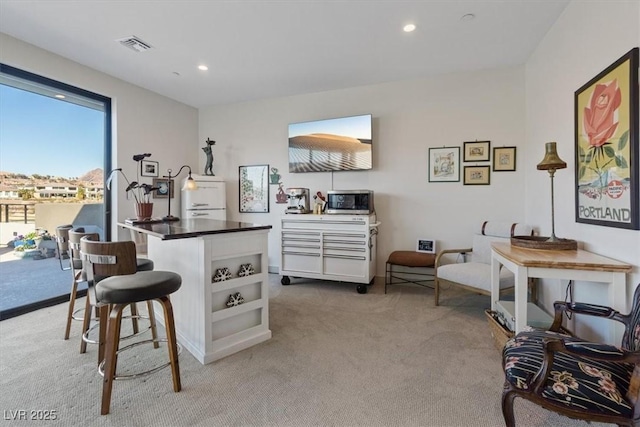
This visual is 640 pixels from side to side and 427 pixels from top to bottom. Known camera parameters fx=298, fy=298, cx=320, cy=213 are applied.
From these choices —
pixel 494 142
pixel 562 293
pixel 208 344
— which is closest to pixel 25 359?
pixel 208 344

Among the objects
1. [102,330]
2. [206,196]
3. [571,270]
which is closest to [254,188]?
[206,196]

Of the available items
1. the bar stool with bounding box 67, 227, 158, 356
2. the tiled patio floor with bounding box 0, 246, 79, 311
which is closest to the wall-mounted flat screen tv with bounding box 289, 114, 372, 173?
the bar stool with bounding box 67, 227, 158, 356

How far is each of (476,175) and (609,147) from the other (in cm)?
191

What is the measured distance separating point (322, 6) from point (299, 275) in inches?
119

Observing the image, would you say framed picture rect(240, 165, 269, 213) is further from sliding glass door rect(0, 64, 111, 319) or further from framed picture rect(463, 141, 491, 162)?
framed picture rect(463, 141, 491, 162)

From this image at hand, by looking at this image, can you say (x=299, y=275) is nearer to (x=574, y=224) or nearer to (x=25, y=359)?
(x=25, y=359)

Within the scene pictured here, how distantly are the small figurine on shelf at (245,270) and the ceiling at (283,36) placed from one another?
2147mm

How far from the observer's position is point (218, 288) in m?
2.15

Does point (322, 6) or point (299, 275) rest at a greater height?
point (322, 6)

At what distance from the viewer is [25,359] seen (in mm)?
2137

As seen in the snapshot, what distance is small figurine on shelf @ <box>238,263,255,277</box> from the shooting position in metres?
2.32

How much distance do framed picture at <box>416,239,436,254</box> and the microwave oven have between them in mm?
792

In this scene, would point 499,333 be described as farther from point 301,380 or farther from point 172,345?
point 172,345

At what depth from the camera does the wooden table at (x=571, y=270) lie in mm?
1679
